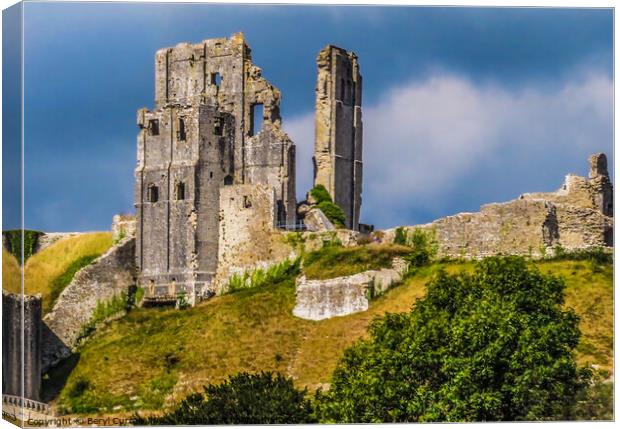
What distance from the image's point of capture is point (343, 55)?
6975cm

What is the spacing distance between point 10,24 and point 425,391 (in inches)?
520

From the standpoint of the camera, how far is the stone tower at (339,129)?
69.5m

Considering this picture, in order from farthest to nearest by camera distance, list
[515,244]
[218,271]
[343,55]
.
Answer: [343,55] < [218,271] < [515,244]

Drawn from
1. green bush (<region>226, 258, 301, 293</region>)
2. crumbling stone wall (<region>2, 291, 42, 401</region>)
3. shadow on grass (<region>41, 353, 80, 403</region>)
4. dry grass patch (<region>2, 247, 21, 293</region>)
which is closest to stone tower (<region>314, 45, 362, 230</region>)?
green bush (<region>226, 258, 301, 293</region>)

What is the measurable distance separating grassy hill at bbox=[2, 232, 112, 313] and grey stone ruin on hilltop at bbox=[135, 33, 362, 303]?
9.37 ft

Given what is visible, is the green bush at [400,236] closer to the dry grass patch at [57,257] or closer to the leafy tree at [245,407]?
the dry grass patch at [57,257]

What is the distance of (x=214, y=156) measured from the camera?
66.9m

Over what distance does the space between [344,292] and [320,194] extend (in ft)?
34.4

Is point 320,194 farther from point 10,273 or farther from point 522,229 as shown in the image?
point 10,273

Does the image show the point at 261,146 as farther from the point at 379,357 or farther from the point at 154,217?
the point at 379,357

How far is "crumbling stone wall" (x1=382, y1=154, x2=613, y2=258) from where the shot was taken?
57906mm

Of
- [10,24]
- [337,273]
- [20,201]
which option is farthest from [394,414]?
[337,273]

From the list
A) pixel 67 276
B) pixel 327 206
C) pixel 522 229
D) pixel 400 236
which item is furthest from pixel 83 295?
pixel 522 229

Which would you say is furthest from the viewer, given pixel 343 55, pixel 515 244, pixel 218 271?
pixel 343 55
